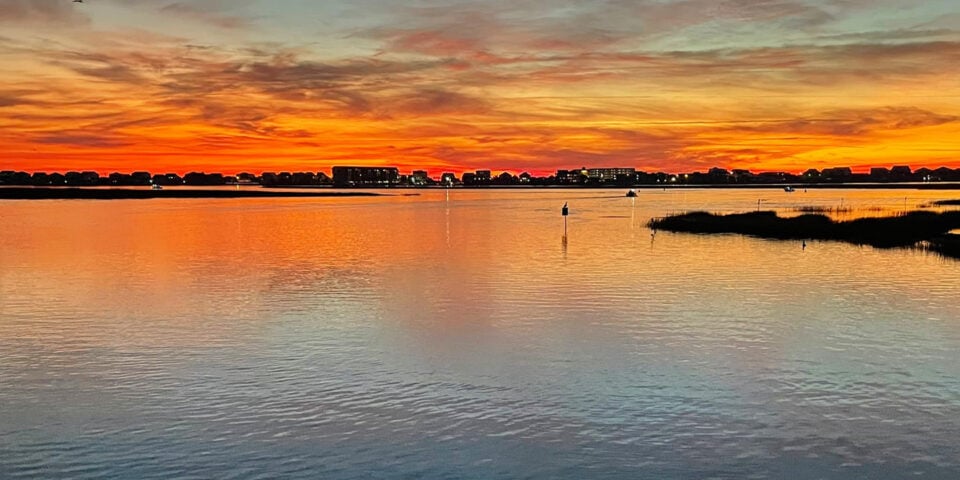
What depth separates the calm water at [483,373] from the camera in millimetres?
13039

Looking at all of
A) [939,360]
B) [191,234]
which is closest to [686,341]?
[939,360]

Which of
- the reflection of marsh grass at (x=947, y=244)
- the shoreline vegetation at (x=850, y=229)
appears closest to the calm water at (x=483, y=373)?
→ the reflection of marsh grass at (x=947, y=244)

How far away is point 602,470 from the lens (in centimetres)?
1252

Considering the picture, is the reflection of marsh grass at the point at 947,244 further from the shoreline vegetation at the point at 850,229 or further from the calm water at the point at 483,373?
the calm water at the point at 483,373

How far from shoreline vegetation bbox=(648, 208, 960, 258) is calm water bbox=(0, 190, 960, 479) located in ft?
46.1

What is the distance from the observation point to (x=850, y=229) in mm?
60531

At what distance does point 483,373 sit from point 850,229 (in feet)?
169

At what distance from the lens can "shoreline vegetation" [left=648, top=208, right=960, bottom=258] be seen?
5225cm

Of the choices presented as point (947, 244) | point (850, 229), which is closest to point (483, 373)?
point (947, 244)

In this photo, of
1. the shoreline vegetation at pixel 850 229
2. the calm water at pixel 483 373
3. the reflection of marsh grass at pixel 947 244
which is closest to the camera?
the calm water at pixel 483 373

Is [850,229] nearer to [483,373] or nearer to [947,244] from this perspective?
[947,244]

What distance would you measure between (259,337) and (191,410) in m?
7.36

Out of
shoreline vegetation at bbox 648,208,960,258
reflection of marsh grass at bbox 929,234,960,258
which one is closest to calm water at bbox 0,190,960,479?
reflection of marsh grass at bbox 929,234,960,258

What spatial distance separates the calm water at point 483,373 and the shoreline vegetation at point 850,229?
14.1 meters
